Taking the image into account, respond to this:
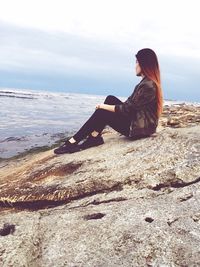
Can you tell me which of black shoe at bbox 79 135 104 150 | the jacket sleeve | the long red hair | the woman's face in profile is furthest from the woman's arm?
the long red hair

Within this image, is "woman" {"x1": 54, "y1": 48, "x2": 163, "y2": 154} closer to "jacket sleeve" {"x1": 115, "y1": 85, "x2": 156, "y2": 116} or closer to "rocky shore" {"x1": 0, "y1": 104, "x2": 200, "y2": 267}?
"jacket sleeve" {"x1": 115, "y1": 85, "x2": 156, "y2": 116}

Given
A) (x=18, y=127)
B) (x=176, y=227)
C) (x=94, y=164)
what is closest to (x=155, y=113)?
(x=94, y=164)

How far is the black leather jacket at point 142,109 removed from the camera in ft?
43.1

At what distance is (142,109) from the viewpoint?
13.3m

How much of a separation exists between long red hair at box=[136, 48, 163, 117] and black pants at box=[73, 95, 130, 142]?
1091 mm

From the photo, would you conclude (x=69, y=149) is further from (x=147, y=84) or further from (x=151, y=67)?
(x=151, y=67)

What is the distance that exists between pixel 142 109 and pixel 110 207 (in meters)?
4.00

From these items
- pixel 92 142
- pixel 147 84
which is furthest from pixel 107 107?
pixel 147 84

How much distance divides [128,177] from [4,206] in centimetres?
286

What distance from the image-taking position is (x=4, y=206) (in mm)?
11492

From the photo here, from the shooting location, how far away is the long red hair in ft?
42.1

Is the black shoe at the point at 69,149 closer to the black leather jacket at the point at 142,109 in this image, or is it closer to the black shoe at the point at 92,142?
the black shoe at the point at 92,142

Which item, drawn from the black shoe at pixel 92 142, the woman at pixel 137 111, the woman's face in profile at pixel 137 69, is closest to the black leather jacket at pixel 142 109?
the woman at pixel 137 111

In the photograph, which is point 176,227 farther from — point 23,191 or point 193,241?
point 23,191
